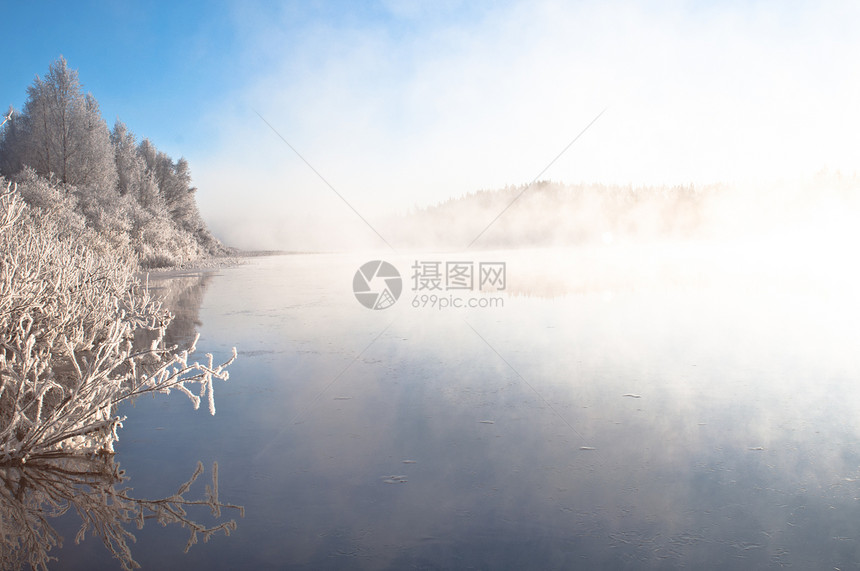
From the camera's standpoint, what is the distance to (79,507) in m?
3.79

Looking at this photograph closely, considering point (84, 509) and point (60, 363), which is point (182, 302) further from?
point (84, 509)

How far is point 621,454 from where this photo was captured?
15.3 ft

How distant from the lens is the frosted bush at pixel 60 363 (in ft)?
14.1

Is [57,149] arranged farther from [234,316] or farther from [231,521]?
[231,521]

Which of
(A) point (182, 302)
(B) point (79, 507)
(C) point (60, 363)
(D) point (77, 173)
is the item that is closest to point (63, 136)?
(D) point (77, 173)

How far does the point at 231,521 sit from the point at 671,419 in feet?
12.1

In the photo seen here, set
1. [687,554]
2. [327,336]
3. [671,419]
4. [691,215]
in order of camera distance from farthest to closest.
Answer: [691,215] → [327,336] → [671,419] → [687,554]

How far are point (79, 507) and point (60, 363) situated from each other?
4.44m

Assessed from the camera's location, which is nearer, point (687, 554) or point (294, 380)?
point (687, 554)

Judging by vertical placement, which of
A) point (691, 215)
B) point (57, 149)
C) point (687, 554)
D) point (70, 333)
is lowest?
point (687, 554)

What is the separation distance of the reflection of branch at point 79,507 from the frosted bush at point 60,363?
0.22m

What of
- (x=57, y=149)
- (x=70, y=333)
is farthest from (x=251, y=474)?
(x=57, y=149)

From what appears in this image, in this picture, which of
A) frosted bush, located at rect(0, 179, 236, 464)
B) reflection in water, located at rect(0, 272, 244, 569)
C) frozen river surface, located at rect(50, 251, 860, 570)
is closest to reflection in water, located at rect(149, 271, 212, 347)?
frozen river surface, located at rect(50, 251, 860, 570)

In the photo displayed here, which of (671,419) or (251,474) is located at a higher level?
(671,419)
